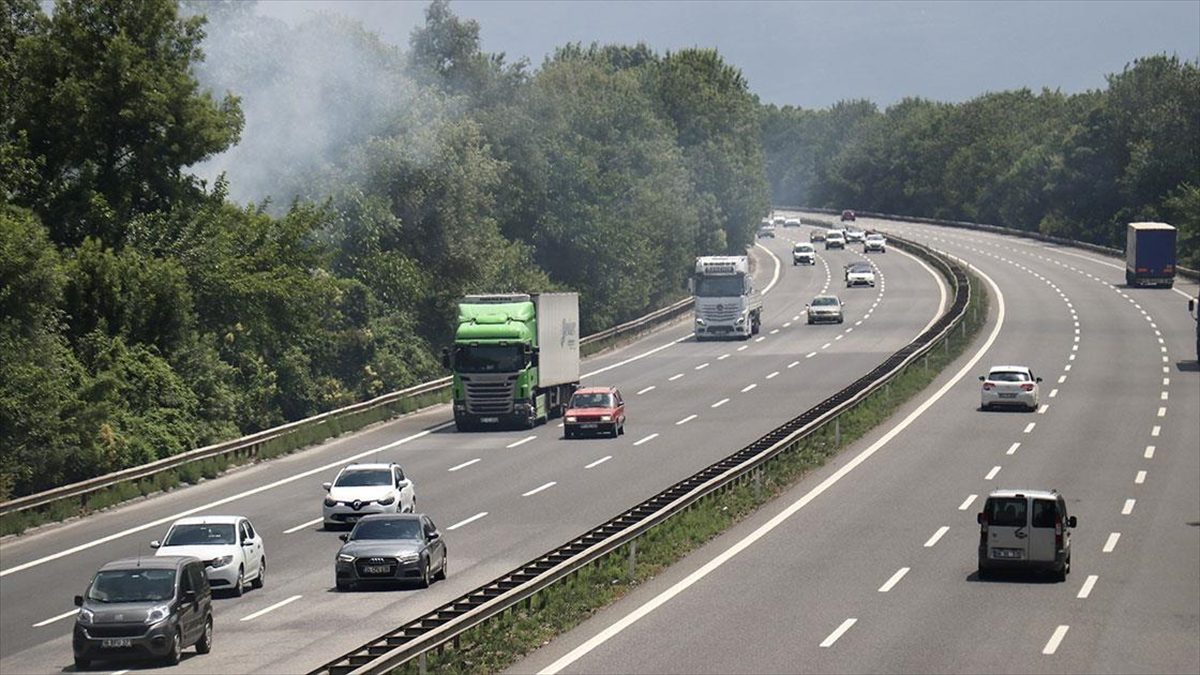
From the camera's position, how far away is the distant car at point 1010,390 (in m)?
62.5

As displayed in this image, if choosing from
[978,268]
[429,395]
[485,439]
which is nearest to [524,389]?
[485,439]

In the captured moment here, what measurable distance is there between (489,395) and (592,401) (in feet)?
12.4

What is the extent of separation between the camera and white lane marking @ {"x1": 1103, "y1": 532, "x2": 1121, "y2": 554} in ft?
127

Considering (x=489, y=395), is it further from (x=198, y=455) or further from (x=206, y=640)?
(x=206, y=640)

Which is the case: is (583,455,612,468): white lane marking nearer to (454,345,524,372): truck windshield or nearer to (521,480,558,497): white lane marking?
(521,480,558,497): white lane marking

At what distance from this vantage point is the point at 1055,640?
28703 millimetres

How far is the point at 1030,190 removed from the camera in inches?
7781

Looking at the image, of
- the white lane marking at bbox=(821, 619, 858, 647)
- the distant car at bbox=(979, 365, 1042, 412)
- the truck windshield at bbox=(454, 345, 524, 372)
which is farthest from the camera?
the distant car at bbox=(979, 365, 1042, 412)

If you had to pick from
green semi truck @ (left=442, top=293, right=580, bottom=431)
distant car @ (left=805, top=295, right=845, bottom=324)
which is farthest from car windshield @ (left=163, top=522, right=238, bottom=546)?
distant car @ (left=805, top=295, right=845, bottom=324)

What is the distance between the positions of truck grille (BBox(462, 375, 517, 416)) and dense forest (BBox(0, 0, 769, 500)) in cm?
847

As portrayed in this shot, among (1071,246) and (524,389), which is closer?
(524,389)

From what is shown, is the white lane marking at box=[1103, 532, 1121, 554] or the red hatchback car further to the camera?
the red hatchback car

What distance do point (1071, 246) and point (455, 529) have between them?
128m

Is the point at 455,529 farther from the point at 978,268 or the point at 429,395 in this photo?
the point at 978,268
